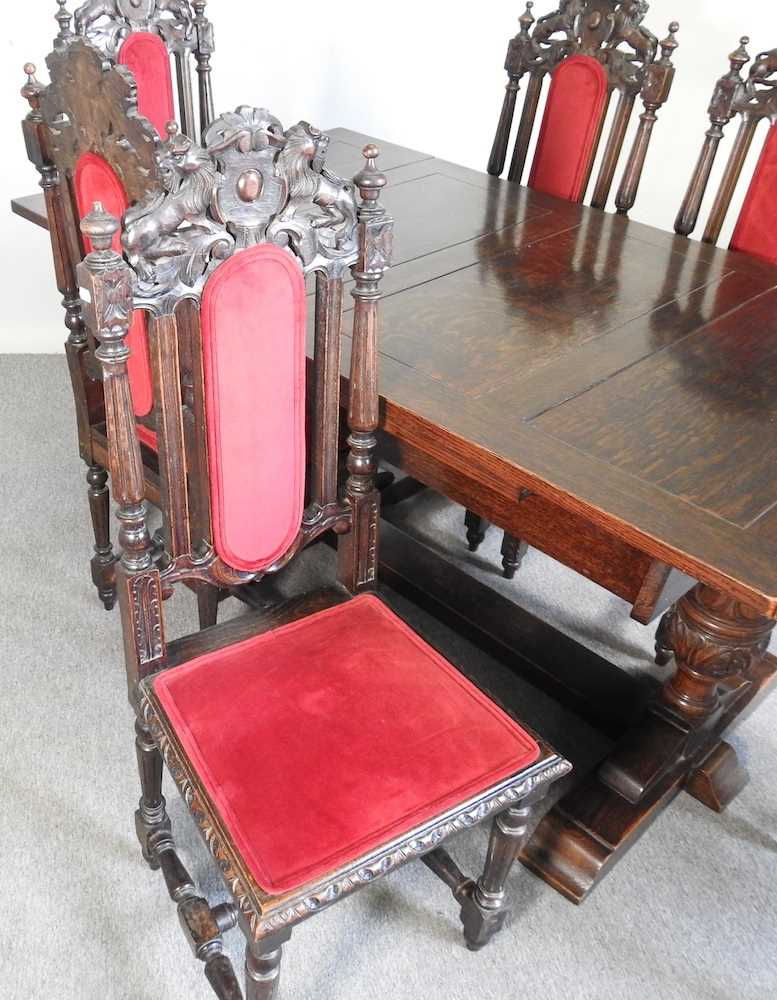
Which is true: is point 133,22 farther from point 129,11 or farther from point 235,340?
point 235,340

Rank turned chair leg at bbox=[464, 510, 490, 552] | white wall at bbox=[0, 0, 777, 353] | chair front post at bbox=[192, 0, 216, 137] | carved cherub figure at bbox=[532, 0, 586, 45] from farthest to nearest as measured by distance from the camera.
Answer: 1. white wall at bbox=[0, 0, 777, 353]
2. turned chair leg at bbox=[464, 510, 490, 552]
3. carved cherub figure at bbox=[532, 0, 586, 45]
4. chair front post at bbox=[192, 0, 216, 137]

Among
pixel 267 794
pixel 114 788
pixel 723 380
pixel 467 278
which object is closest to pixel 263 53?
pixel 467 278

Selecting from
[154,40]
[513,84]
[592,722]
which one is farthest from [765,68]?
[592,722]

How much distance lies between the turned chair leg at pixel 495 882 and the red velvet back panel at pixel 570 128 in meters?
1.55

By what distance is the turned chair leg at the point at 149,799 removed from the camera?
125 centimetres

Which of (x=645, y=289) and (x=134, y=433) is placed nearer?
(x=134, y=433)

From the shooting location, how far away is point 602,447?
1250 millimetres

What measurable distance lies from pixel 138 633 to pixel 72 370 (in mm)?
756

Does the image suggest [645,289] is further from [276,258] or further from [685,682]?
[276,258]

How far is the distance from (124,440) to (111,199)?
0.50 metres

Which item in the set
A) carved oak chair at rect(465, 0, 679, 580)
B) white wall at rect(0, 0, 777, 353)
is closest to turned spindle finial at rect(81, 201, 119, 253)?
carved oak chair at rect(465, 0, 679, 580)

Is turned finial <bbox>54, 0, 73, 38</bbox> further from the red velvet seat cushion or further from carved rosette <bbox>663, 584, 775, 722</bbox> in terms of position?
carved rosette <bbox>663, 584, 775, 722</bbox>

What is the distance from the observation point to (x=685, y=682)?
150 cm

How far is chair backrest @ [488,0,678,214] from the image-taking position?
200 centimetres
